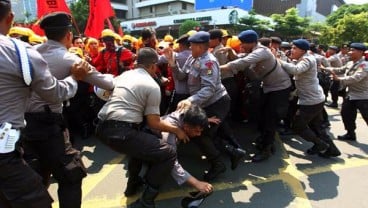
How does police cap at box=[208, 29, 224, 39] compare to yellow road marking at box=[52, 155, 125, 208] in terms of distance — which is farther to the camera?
police cap at box=[208, 29, 224, 39]

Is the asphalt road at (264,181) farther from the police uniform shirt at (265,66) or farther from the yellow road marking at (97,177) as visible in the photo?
the police uniform shirt at (265,66)

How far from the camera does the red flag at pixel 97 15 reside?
7590 mm

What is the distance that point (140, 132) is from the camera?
336 cm

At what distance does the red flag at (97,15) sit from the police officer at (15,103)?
551cm

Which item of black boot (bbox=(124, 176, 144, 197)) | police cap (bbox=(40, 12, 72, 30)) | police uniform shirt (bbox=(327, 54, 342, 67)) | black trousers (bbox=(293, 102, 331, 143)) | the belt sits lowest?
black boot (bbox=(124, 176, 144, 197))

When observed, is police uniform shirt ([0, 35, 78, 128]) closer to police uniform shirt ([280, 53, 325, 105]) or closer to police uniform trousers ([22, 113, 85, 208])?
police uniform trousers ([22, 113, 85, 208])

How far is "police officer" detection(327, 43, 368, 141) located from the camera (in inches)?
232

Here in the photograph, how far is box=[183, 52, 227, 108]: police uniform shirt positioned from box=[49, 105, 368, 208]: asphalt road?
3.31 feet

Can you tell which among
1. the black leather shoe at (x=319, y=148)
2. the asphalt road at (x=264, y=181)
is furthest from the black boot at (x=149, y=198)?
the black leather shoe at (x=319, y=148)

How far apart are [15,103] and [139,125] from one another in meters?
1.35

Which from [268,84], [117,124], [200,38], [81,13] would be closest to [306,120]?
[268,84]

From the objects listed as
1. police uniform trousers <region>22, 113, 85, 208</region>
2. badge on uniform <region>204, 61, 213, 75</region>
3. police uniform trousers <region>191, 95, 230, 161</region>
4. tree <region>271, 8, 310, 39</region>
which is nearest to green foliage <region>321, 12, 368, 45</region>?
tree <region>271, 8, 310, 39</region>

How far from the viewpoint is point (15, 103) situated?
223 centimetres

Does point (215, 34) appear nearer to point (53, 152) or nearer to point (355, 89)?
point (355, 89)
